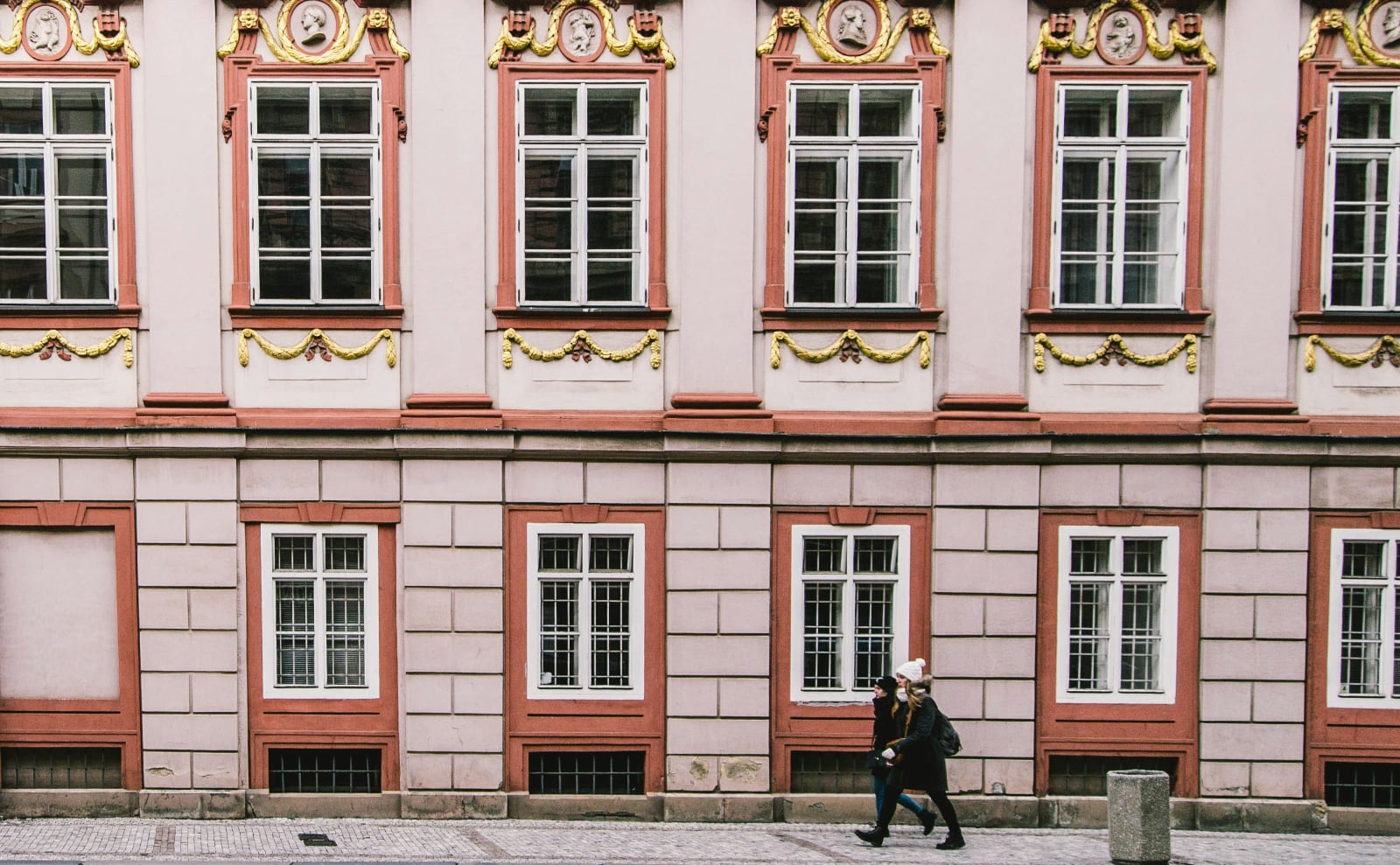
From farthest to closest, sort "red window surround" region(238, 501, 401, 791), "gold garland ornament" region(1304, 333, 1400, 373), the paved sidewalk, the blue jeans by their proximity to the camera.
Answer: "gold garland ornament" region(1304, 333, 1400, 373) < "red window surround" region(238, 501, 401, 791) < the blue jeans < the paved sidewalk

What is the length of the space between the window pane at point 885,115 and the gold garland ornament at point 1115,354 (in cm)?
246

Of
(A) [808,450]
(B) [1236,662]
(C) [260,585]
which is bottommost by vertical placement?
(B) [1236,662]

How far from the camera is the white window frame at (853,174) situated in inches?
448

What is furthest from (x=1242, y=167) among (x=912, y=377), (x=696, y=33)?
(x=696, y=33)

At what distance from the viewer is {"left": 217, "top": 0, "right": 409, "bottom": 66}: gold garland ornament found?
11.2 m

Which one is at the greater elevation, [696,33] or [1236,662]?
[696,33]

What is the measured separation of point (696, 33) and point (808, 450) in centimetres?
415

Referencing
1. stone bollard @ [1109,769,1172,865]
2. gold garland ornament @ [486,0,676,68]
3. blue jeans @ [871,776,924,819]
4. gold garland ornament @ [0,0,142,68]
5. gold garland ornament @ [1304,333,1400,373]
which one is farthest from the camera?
gold garland ornament @ [1304,333,1400,373]

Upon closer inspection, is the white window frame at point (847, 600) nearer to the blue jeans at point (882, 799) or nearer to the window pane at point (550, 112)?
the blue jeans at point (882, 799)

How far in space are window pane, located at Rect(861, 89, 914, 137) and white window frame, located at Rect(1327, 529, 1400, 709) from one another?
5825 millimetres

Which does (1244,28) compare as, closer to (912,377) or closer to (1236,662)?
(912,377)

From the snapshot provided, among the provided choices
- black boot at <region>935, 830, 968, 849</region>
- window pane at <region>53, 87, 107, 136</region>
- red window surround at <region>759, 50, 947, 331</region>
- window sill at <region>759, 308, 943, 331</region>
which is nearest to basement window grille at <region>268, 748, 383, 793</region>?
black boot at <region>935, 830, 968, 849</region>

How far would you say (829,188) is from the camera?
38.0 ft

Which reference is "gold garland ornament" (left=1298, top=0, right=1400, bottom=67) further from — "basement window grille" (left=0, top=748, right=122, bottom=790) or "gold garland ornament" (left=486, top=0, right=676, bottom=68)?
"basement window grille" (left=0, top=748, right=122, bottom=790)
